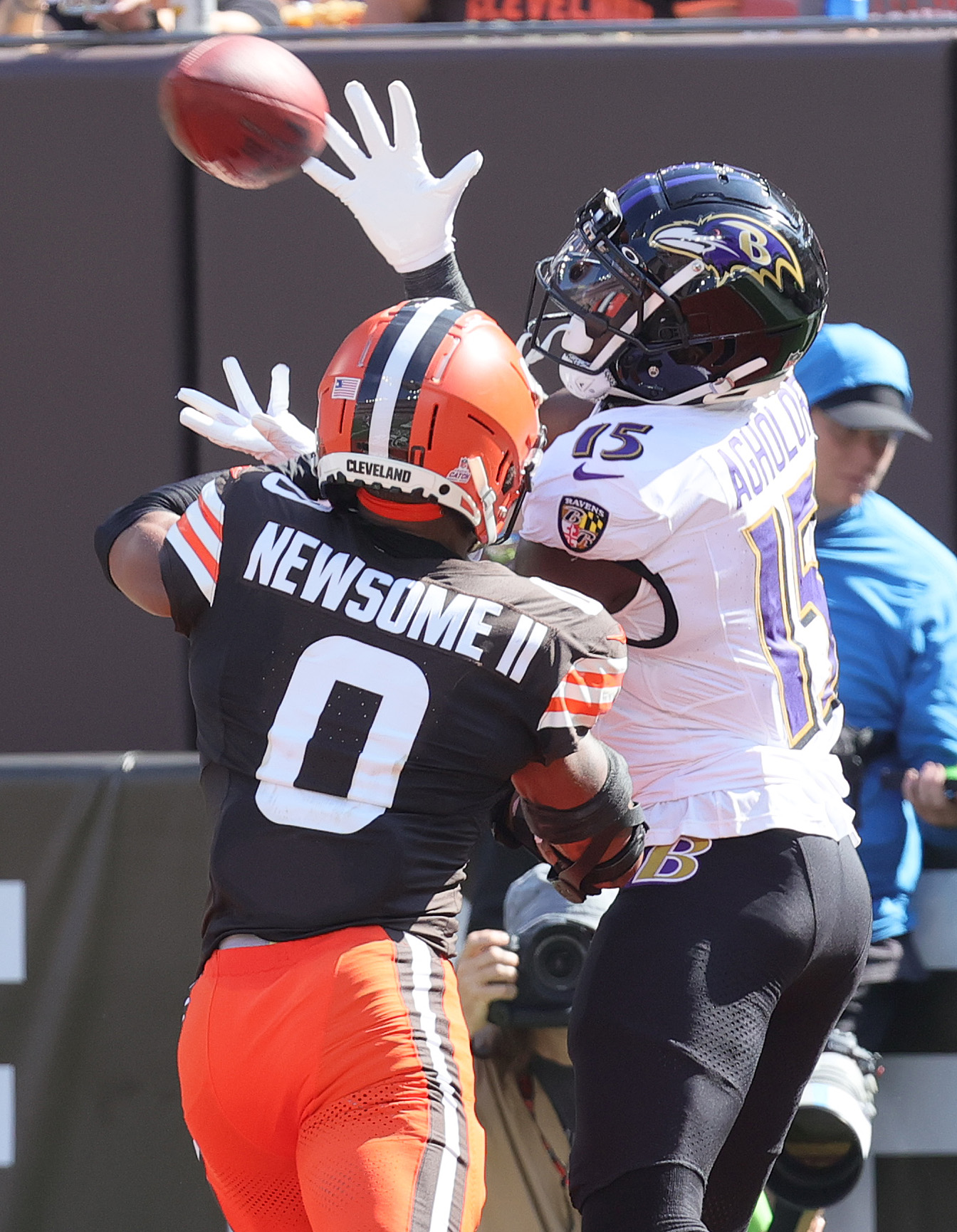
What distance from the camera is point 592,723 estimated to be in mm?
2186

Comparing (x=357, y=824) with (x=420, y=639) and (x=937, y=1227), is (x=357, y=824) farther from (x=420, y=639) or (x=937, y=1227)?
(x=937, y=1227)

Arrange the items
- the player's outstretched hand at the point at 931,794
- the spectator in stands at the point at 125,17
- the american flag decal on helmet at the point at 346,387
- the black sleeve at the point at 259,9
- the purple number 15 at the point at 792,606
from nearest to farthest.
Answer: the american flag decal on helmet at the point at 346,387 < the purple number 15 at the point at 792,606 < the player's outstretched hand at the point at 931,794 < the spectator in stands at the point at 125,17 < the black sleeve at the point at 259,9

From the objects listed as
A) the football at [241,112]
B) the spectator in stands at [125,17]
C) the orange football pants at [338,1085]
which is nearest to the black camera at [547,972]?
the orange football pants at [338,1085]

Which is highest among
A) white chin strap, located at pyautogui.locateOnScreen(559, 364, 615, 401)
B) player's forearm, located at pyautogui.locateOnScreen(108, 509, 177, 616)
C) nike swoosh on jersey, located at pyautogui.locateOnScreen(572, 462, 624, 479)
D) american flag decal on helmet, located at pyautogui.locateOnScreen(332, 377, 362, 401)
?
american flag decal on helmet, located at pyautogui.locateOnScreen(332, 377, 362, 401)

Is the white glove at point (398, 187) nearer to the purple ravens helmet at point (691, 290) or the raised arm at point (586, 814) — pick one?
the purple ravens helmet at point (691, 290)

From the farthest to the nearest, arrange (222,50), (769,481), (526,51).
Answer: (526,51), (222,50), (769,481)

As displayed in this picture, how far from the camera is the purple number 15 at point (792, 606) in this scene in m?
2.44

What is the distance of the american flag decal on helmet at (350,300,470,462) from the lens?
2.17 m

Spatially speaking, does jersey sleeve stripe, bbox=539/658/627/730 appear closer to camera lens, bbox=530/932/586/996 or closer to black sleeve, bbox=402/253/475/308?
black sleeve, bbox=402/253/475/308

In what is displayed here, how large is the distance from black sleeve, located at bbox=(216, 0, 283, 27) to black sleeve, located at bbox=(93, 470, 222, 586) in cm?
256

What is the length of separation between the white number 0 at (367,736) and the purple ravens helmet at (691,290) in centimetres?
73

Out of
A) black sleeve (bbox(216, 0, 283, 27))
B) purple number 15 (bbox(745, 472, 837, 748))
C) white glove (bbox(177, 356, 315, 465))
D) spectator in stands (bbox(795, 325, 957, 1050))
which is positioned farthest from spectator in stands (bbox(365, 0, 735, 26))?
purple number 15 (bbox(745, 472, 837, 748))

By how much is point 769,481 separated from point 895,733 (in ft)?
3.94

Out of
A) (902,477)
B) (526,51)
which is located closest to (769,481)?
(902,477)
